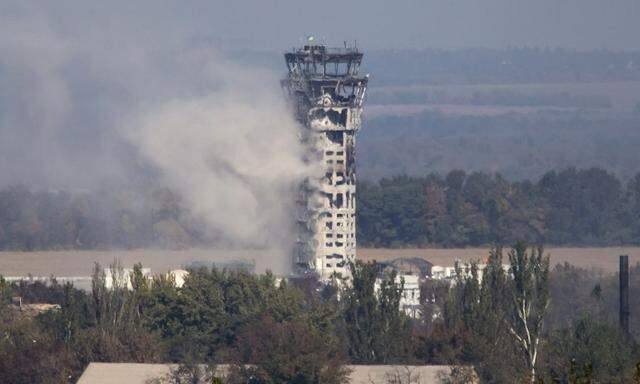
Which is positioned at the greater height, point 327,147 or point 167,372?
point 327,147

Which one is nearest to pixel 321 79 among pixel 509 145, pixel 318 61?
pixel 318 61

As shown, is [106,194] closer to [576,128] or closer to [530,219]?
[530,219]

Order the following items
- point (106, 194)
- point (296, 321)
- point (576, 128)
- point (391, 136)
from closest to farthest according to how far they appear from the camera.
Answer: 1. point (296, 321)
2. point (106, 194)
3. point (576, 128)
4. point (391, 136)

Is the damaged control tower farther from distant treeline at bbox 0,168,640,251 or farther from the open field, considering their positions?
distant treeline at bbox 0,168,640,251

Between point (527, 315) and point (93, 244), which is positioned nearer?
point (527, 315)

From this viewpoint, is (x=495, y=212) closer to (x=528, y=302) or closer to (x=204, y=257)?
(x=204, y=257)

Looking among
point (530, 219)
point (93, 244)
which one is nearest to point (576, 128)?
point (530, 219)
